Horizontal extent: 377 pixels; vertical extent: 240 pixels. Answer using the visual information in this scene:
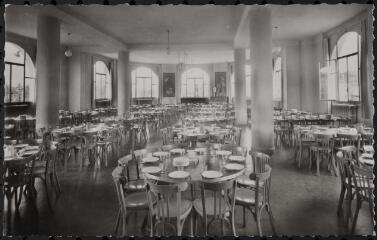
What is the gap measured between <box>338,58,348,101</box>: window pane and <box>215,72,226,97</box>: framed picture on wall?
1217 centimetres

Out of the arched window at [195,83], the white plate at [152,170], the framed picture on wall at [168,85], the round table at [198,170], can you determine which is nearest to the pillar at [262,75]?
the round table at [198,170]

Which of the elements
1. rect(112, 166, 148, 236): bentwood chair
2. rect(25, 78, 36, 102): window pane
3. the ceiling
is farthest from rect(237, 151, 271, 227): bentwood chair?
rect(25, 78, 36, 102): window pane

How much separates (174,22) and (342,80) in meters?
7.12

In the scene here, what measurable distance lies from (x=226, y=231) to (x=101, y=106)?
649 inches

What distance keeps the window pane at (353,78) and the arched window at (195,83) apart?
13.8 meters

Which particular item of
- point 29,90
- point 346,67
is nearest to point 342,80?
point 346,67

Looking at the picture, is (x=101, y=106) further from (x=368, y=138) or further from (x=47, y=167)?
(x=368, y=138)

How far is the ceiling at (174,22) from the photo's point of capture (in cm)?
858

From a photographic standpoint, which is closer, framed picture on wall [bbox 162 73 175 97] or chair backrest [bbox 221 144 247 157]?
chair backrest [bbox 221 144 247 157]

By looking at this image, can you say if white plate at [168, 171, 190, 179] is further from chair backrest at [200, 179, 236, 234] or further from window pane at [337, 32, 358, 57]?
window pane at [337, 32, 358, 57]

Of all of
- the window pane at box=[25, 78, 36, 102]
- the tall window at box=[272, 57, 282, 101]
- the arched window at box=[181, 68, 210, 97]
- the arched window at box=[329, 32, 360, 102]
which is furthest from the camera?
the arched window at box=[181, 68, 210, 97]

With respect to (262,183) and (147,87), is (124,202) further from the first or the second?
(147,87)

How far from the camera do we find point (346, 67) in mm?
10922

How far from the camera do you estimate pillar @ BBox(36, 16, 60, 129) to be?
27.6 feet
